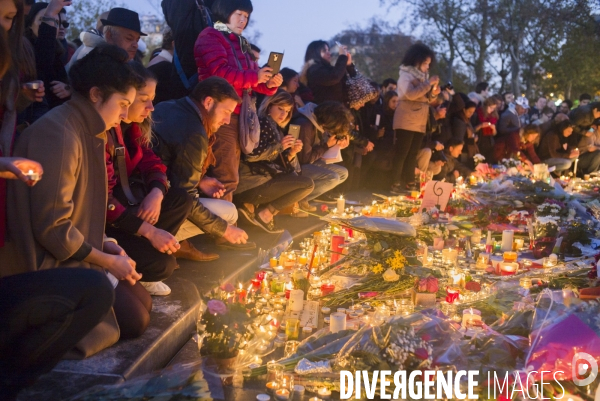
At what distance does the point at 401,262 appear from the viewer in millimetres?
4715

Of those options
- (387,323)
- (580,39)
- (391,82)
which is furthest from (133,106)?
(580,39)

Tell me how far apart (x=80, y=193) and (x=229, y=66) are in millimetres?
2816

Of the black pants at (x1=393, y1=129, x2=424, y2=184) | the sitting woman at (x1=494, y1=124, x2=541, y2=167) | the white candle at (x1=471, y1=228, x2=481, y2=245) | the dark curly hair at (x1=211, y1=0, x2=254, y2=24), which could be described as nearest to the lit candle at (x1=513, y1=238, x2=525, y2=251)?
the white candle at (x1=471, y1=228, x2=481, y2=245)

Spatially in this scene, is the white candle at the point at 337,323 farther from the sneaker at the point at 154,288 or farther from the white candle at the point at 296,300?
the sneaker at the point at 154,288

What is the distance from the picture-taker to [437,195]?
23.9ft

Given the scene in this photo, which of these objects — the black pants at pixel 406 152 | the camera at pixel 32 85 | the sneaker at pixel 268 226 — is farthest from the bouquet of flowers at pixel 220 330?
the black pants at pixel 406 152

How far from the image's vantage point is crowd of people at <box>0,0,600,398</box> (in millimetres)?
2617

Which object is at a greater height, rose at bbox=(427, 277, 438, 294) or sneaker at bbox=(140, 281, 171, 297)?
rose at bbox=(427, 277, 438, 294)

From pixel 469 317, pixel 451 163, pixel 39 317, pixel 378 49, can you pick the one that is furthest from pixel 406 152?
pixel 378 49

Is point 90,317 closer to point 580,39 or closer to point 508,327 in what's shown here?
point 508,327

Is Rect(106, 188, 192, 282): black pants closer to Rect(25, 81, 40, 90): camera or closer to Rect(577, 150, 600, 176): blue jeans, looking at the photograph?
Rect(25, 81, 40, 90): camera

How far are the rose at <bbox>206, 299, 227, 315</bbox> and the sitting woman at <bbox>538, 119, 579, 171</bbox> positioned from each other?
40.1 feet

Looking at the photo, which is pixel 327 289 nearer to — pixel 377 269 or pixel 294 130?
pixel 377 269

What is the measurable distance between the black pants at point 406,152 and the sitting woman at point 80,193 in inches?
280
